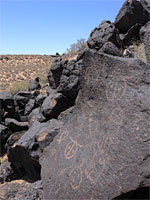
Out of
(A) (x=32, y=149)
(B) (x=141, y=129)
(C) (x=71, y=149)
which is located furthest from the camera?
(A) (x=32, y=149)

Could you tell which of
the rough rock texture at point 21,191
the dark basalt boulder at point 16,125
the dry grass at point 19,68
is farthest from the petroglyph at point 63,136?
the dry grass at point 19,68

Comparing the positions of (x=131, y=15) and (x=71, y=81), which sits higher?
(x=131, y=15)

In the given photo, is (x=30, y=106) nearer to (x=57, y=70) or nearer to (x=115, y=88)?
(x=57, y=70)

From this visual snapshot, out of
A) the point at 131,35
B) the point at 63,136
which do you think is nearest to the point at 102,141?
the point at 63,136

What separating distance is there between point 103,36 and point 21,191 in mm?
6007

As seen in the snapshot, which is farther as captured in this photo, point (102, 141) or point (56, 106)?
point (56, 106)

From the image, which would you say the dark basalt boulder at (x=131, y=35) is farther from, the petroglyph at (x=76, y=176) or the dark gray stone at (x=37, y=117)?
the petroglyph at (x=76, y=176)

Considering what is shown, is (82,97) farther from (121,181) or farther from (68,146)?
(121,181)

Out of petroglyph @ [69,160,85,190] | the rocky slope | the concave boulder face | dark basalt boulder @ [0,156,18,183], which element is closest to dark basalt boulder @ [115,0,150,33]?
the rocky slope

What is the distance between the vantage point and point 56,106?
6023mm

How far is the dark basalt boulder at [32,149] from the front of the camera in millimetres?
4191

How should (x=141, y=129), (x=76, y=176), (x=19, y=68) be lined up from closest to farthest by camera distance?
(x=141, y=129)
(x=76, y=176)
(x=19, y=68)

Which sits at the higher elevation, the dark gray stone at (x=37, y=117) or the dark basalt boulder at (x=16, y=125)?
the dark gray stone at (x=37, y=117)

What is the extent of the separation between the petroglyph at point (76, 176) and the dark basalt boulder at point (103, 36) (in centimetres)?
601
